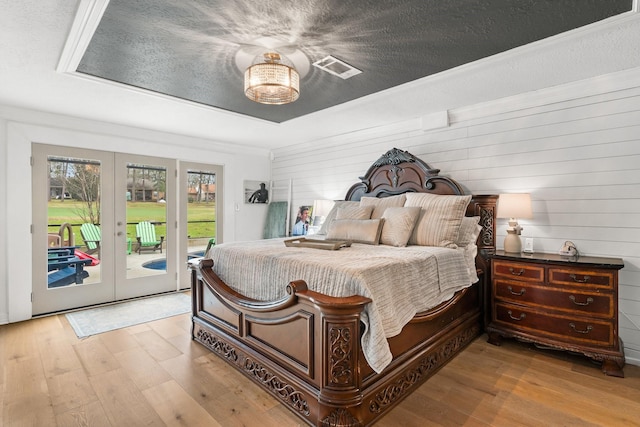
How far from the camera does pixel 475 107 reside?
3.52 m

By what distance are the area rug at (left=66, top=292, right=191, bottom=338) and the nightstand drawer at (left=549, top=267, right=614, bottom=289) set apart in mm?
3935

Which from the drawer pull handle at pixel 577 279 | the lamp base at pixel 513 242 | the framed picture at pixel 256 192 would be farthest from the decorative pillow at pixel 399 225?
the framed picture at pixel 256 192

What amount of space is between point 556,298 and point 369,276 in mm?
1895

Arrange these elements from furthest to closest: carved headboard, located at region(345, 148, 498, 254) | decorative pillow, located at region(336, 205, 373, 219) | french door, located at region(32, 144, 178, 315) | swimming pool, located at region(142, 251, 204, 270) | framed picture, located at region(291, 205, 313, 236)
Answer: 1. framed picture, located at region(291, 205, 313, 236)
2. swimming pool, located at region(142, 251, 204, 270)
3. french door, located at region(32, 144, 178, 315)
4. decorative pillow, located at region(336, 205, 373, 219)
5. carved headboard, located at region(345, 148, 498, 254)

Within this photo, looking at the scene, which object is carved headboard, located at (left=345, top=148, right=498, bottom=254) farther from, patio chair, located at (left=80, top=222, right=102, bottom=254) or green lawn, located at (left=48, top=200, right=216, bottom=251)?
patio chair, located at (left=80, top=222, right=102, bottom=254)

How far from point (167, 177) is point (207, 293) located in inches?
103

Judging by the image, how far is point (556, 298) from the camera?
269cm

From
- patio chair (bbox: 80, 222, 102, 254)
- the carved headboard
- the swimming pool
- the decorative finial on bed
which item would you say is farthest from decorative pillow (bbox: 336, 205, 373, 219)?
patio chair (bbox: 80, 222, 102, 254)

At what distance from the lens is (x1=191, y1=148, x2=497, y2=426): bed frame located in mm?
1794

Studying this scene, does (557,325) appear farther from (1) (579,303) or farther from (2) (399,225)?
(2) (399,225)

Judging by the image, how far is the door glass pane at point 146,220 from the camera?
4531 mm

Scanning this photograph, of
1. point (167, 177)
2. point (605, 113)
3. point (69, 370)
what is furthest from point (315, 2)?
point (167, 177)

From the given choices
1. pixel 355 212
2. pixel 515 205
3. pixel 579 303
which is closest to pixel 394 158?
pixel 355 212

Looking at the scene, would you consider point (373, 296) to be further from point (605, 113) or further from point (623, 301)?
point (605, 113)
